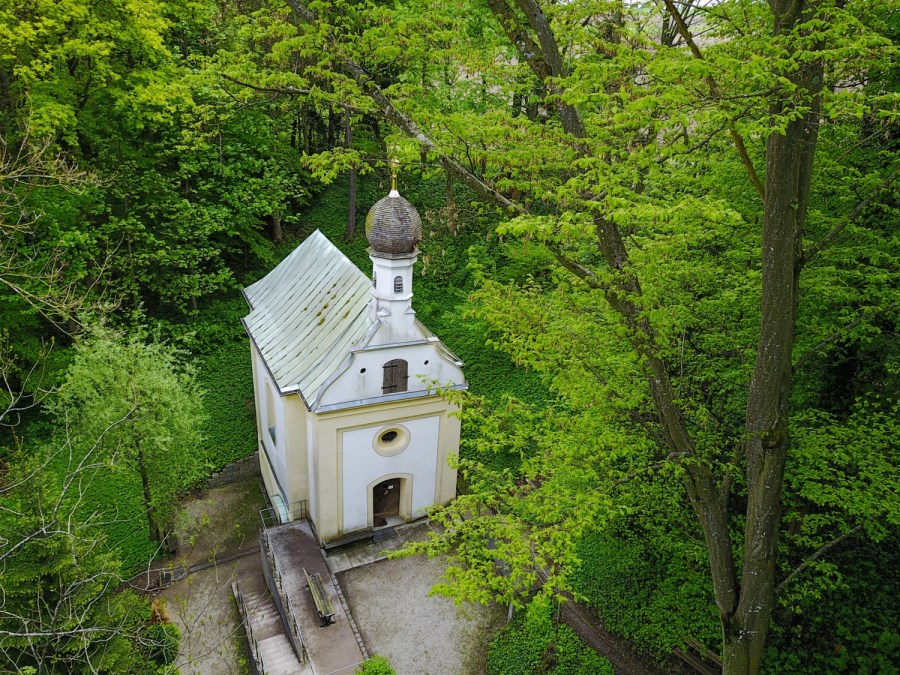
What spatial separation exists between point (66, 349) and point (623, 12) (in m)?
18.9

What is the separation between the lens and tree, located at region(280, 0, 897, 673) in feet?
19.1

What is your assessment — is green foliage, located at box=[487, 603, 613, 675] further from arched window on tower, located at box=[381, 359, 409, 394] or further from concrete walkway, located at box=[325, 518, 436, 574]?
arched window on tower, located at box=[381, 359, 409, 394]

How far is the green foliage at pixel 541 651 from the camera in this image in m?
11.8

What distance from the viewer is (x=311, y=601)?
42.7 feet

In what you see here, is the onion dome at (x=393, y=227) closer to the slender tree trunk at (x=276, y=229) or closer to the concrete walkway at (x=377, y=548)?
the concrete walkway at (x=377, y=548)

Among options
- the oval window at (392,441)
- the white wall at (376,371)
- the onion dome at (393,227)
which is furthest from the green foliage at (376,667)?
the onion dome at (393,227)

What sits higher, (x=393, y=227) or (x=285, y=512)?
(x=393, y=227)

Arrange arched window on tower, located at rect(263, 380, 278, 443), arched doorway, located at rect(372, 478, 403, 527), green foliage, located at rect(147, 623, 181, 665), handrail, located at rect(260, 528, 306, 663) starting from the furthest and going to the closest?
arched window on tower, located at rect(263, 380, 278, 443)
arched doorway, located at rect(372, 478, 403, 527)
handrail, located at rect(260, 528, 306, 663)
green foliage, located at rect(147, 623, 181, 665)

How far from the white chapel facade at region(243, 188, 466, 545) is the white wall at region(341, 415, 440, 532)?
3cm

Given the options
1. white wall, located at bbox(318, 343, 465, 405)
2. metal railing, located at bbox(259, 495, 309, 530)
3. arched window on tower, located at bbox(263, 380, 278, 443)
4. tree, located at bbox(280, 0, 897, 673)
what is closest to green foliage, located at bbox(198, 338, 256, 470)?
arched window on tower, located at bbox(263, 380, 278, 443)

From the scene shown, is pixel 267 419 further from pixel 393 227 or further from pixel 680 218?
pixel 680 218

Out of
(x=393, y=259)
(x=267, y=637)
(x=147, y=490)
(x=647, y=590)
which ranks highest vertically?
(x=393, y=259)

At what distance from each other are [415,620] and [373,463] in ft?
11.7

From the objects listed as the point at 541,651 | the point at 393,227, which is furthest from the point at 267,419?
the point at 541,651
